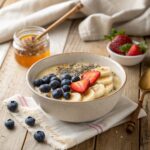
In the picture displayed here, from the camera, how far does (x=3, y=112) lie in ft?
4.10

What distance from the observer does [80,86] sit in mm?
1127

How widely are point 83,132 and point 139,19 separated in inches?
28.8

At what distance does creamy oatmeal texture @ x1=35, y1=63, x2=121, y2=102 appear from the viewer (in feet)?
3.67

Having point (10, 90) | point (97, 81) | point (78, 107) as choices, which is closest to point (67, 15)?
point (10, 90)

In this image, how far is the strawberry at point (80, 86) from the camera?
44.2 inches

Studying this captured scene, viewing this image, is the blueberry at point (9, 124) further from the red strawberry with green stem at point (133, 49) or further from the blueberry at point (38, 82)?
the red strawberry with green stem at point (133, 49)

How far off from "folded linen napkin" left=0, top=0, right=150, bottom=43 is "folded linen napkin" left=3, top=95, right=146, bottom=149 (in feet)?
1.68

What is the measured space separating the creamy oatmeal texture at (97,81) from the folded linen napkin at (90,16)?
1.41 ft

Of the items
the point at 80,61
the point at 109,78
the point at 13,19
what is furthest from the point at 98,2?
the point at 109,78

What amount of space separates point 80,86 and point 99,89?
5cm

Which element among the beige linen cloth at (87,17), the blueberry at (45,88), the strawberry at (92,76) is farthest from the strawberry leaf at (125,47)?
the blueberry at (45,88)

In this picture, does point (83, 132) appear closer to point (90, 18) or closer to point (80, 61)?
point (80, 61)

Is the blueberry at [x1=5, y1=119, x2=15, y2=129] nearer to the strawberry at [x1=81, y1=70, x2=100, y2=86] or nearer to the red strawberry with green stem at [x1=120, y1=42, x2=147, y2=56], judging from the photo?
the strawberry at [x1=81, y1=70, x2=100, y2=86]

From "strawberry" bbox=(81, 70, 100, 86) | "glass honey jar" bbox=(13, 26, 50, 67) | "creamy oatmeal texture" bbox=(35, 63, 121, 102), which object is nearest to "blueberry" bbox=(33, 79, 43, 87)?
"creamy oatmeal texture" bbox=(35, 63, 121, 102)
